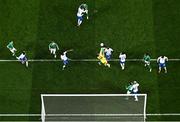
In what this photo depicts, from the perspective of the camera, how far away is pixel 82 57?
1481 inches

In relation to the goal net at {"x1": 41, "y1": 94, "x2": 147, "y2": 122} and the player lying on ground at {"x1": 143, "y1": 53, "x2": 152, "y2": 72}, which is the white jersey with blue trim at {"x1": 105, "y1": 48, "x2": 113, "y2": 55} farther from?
the goal net at {"x1": 41, "y1": 94, "x2": 147, "y2": 122}

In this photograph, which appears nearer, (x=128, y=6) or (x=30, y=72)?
(x=30, y=72)

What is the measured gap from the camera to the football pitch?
35.5 metres

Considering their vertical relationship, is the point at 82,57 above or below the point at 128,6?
below

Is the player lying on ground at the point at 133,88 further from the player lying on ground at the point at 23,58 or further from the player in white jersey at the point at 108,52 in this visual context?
the player lying on ground at the point at 23,58

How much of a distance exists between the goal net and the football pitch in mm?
878

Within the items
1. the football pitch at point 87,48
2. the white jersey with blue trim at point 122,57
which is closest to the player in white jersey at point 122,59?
the white jersey with blue trim at point 122,57

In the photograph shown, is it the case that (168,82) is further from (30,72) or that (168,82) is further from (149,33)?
(30,72)

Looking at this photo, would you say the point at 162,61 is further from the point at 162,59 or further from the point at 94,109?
the point at 94,109

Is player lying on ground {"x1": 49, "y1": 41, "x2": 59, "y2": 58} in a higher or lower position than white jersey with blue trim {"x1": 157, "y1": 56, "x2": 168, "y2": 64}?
higher

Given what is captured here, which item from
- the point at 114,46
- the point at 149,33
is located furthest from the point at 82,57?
the point at 149,33

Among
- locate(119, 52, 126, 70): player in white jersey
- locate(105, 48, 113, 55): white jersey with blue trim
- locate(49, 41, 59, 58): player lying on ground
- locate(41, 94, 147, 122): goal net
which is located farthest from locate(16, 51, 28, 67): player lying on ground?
locate(119, 52, 126, 70): player in white jersey

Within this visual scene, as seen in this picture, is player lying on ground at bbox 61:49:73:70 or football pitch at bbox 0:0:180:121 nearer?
football pitch at bbox 0:0:180:121

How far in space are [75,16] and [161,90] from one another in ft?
26.8
